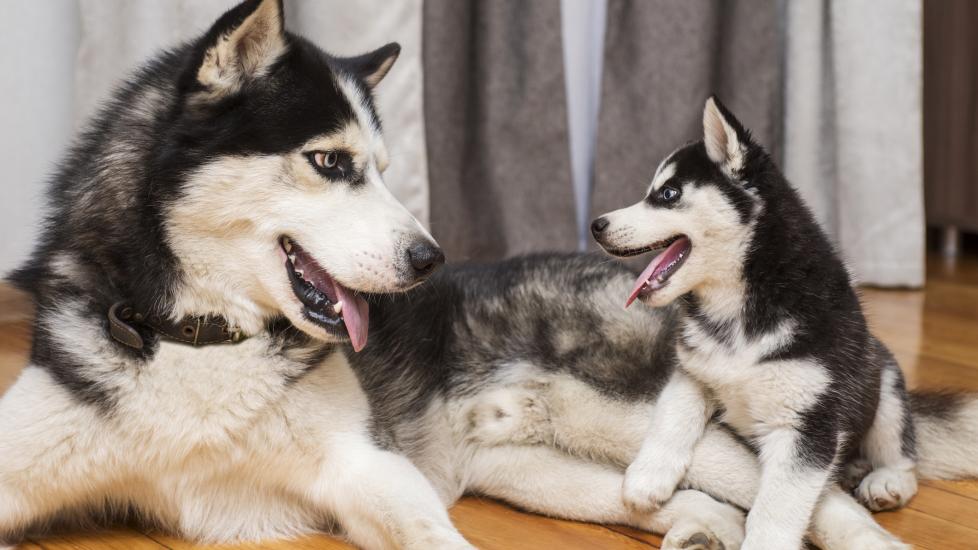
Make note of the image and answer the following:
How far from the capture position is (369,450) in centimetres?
176

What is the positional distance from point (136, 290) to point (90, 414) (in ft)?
0.68

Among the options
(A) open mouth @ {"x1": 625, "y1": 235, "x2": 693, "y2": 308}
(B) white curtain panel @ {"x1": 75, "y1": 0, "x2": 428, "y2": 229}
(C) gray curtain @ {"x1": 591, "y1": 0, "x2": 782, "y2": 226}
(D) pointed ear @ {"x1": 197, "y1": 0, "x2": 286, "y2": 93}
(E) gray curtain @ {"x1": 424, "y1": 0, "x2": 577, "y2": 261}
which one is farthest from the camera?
(C) gray curtain @ {"x1": 591, "y1": 0, "x2": 782, "y2": 226}

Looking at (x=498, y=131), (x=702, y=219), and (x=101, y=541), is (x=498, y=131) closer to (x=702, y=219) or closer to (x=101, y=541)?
(x=702, y=219)

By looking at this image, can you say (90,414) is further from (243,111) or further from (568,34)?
(568,34)

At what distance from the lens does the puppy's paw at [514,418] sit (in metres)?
2.08

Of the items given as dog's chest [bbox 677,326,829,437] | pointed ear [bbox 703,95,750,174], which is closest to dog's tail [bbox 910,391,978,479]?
dog's chest [bbox 677,326,829,437]

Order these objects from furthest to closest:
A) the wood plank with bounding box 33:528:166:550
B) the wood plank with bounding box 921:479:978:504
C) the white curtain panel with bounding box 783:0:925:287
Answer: the white curtain panel with bounding box 783:0:925:287 → the wood plank with bounding box 921:479:978:504 → the wood plank with bounding box 33:528:166:550

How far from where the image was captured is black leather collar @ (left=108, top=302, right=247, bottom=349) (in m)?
1.61

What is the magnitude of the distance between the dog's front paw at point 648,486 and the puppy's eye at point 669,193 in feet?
1.59

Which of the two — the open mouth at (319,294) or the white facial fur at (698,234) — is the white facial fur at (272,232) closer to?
the open mouth at (319,294)

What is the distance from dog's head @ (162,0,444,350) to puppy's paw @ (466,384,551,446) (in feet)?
1.59

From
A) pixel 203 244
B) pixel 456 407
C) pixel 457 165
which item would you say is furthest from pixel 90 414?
pixel 457 165

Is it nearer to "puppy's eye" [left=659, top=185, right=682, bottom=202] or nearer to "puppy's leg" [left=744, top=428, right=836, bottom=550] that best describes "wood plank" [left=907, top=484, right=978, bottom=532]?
"puppy's leg" [left=744, top=428, right=836, bottom=550]

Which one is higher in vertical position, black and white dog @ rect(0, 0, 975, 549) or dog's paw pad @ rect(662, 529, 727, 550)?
black and white dog @ rect(0, 0, 975, 549)
